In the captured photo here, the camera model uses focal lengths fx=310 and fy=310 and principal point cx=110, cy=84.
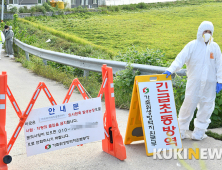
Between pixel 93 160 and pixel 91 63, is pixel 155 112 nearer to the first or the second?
pixel 93 160

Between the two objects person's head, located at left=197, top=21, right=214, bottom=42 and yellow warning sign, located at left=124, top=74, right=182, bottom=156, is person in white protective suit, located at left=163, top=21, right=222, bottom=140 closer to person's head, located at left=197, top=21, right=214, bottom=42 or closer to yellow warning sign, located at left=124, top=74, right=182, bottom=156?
person's head, located at left=197, top=21, right=214, bottom=42

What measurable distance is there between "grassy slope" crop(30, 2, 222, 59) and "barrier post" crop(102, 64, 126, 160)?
8.76 m

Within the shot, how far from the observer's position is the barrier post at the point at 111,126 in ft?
15.3

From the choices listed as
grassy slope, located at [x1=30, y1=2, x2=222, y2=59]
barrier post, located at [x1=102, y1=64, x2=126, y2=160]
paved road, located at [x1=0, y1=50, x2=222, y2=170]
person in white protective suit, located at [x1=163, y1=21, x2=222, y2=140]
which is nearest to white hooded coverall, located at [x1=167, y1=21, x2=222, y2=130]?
person in white protective suit, located at [x1=163, y1=21, x2=222, y2=140]

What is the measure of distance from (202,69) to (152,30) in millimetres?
16876

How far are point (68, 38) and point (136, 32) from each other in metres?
4.83

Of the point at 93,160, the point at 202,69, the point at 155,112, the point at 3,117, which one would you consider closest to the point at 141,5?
the point at 202,69

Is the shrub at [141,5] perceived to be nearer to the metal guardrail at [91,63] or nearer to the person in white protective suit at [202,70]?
the metal guardrail at [91,63]

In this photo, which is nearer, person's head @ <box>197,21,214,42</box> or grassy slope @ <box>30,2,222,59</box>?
person's head @ <box>197,21,214,42</box>
